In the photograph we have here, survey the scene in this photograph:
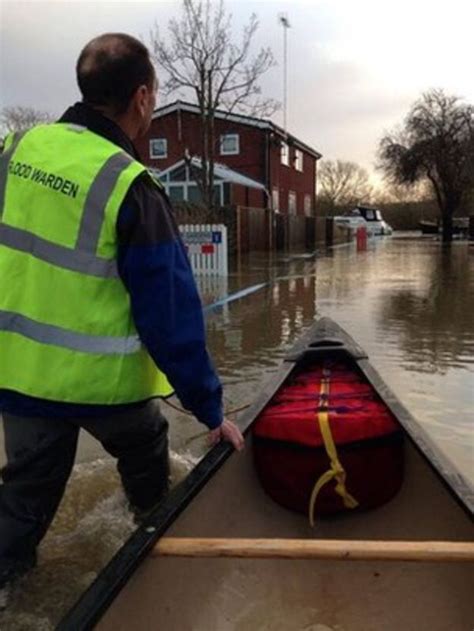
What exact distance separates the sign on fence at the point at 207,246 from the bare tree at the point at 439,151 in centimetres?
2949

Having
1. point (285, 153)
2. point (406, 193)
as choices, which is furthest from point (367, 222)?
point (285, 153)

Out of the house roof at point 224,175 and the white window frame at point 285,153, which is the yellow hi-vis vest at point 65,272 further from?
the white window frame at point 285,153

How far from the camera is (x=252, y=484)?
3211 millimetres

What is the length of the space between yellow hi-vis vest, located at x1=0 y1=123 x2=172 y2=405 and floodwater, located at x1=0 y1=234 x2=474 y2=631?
96 cm

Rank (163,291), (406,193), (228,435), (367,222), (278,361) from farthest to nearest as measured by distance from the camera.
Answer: (406,193) → (367,222) → (278,361) → (228,435) → (163,291)

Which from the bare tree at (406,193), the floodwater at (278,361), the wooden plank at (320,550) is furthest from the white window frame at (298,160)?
the wooden plank at (320,550)

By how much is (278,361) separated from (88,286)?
477 cm

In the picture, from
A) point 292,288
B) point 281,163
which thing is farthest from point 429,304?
point 281,163

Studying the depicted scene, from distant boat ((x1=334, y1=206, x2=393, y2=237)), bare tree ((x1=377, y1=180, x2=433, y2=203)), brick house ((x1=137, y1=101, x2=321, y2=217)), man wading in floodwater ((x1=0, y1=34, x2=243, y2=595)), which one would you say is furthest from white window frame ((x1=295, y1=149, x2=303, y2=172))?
man wading in floodwater ((x1=0, y1=34, x2=243, y2=595))

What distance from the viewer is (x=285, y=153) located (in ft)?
Answer: 115

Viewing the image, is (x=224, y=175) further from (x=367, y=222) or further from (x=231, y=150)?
(x=367, y=222)

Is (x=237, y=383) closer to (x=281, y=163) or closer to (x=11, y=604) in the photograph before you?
(x=11, y=604)

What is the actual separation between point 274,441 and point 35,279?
140cm

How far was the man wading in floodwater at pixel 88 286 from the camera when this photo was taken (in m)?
→ 2.25
